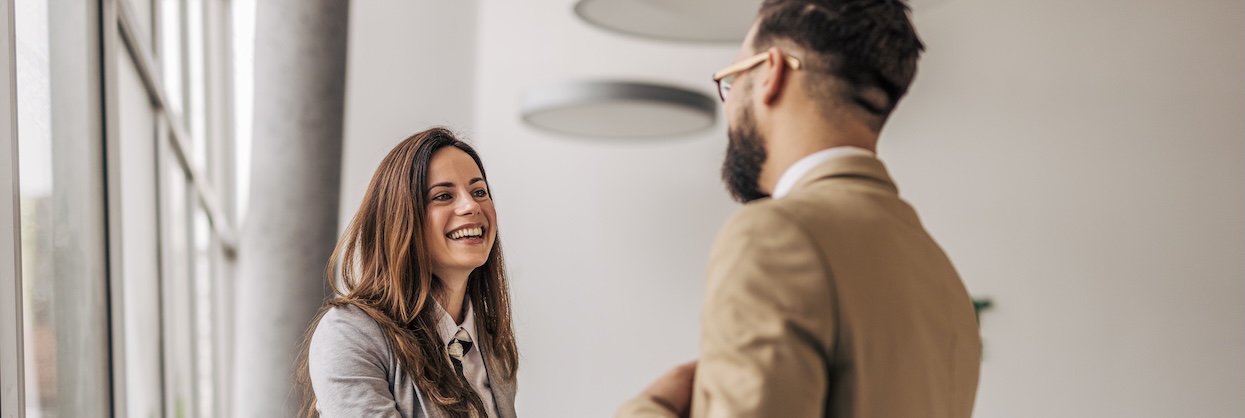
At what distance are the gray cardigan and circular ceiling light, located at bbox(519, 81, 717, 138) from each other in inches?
111

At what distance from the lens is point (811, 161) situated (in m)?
1.48

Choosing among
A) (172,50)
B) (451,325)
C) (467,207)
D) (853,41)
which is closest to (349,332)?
(451,325)

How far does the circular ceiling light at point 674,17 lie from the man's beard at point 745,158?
7.67 ft

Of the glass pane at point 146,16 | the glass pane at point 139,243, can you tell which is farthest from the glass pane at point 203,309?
the glass pane at point 139,243

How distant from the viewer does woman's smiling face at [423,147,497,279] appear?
7.14ft

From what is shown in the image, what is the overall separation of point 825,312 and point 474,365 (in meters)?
1.08

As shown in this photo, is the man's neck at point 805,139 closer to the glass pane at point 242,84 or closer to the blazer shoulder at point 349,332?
the blazer shoulder at point 349,332

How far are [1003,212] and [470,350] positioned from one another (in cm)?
536

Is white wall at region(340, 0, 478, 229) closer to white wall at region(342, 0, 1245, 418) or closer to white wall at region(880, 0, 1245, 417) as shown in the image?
white wall at region(342, 0, 1245, 418)

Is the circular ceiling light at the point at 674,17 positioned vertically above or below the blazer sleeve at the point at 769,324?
above

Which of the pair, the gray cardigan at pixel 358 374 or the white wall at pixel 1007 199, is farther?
the white wall at pixel 1007 199

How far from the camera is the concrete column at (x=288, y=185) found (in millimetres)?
4312

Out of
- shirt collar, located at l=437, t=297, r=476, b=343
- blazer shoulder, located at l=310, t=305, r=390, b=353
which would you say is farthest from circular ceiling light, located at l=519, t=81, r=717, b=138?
blazer shoulder, located at l=310, t=305, r=390, b=353

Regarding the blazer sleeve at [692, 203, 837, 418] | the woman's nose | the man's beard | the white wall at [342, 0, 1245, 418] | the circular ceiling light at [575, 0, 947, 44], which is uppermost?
the circular ceiling light at [575, 0, 947, 44]
